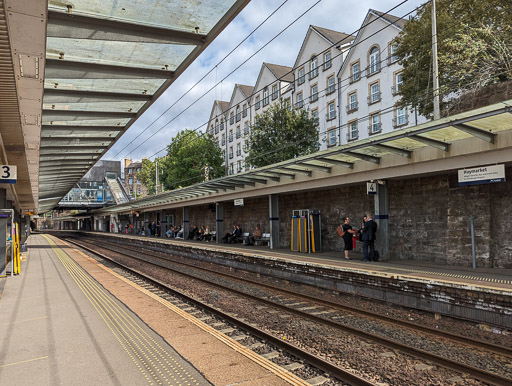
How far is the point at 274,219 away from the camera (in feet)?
61.6

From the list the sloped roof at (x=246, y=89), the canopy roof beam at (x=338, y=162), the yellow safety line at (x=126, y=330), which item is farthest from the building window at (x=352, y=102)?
the yellow safety line at (x=126, y=330)

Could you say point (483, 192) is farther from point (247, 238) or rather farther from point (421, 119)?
point (421, 119)

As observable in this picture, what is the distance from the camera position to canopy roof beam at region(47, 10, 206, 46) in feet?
18.5

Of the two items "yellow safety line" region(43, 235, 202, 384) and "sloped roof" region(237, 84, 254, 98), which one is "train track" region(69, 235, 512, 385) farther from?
"sloped roof" region(237, 84, 254, 98)

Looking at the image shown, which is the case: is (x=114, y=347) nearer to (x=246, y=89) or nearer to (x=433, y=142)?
(x=433, y=142)

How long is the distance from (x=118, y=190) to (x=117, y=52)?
221ft

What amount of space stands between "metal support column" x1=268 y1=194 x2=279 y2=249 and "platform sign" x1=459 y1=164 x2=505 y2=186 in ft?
32.2

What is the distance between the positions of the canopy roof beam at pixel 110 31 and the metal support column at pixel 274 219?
12.6 m

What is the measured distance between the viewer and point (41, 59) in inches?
208

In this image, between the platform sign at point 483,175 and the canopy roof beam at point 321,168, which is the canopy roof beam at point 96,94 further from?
the platform sign at point 483,175

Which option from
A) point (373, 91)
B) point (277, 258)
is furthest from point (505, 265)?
point (373, 91)

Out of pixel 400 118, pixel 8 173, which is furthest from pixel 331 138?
pixel 8 173

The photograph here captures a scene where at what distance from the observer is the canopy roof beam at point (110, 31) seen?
5625 mm

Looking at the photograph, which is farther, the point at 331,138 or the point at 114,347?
the point at 331,138
